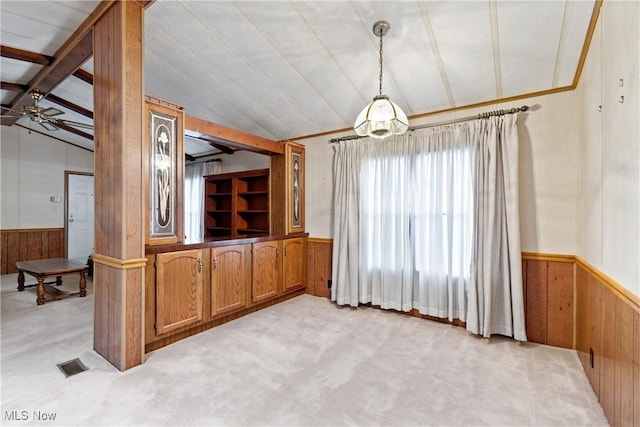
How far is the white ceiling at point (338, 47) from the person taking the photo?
2098mm

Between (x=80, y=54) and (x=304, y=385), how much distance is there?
3.49 meters

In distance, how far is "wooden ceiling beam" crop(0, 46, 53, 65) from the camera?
2791mm

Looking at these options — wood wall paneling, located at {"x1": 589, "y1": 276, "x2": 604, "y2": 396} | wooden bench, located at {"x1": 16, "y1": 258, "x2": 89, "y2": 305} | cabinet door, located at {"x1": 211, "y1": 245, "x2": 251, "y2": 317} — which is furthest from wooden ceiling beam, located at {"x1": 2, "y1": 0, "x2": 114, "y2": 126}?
wood wall paneling, located at {"x1": 589, "y1": 276, "x2": 604, "y2": 396}

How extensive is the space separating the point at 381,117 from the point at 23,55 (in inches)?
136

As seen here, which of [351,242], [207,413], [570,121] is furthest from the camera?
[351,242]

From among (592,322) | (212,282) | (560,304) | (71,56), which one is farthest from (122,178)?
(560,304)

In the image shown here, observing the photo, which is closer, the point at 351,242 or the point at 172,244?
the point at 172,244

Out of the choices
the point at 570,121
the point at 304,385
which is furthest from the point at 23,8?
the point at 570,121

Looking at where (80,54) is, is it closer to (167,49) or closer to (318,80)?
(167,49)

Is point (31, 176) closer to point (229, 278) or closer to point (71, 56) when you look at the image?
point (71, 56)

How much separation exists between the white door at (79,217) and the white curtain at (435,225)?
585cm

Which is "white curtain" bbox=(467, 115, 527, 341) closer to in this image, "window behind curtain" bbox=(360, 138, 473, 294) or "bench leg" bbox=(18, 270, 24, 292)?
"window behind curtain" bbox=(360, 138, 473, 294)

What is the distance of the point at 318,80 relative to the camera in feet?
9.91

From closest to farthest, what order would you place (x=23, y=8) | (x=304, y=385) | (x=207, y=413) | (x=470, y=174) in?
(x=207, y=413), (x=304, y=385), (x=23, y=8), (x=470, y=174)
